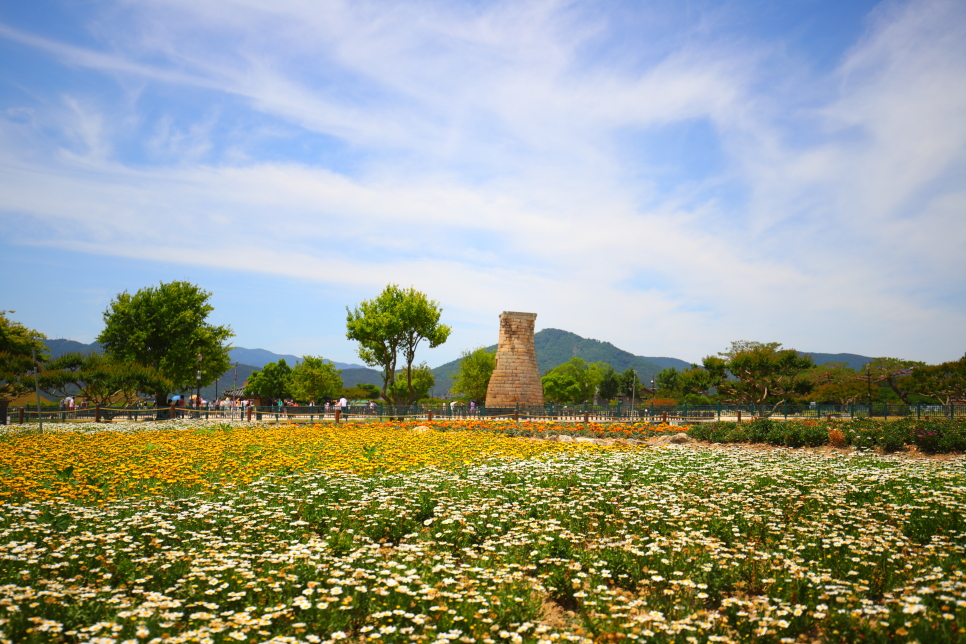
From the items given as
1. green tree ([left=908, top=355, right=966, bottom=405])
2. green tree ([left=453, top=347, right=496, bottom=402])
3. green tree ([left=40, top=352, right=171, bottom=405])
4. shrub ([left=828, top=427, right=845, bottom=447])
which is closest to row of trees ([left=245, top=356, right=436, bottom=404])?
green tree ([left=453, top=347, right=496, bottom=402])

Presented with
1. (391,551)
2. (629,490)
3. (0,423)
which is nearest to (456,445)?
(629,490)

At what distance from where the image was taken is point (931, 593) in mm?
4758

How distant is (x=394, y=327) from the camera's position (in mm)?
44406

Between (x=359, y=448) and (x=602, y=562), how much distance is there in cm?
895

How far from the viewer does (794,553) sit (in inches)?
232

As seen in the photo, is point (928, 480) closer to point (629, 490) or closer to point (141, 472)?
point (629, 490)

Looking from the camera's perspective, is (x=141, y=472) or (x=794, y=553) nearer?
(x=794, y=553)

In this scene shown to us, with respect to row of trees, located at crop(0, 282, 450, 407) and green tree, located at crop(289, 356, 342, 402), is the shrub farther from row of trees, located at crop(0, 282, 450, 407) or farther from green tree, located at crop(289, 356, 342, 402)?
green tree, located at crop(289, 356, 342, 402)

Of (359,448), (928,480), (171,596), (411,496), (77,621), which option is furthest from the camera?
(359,448)

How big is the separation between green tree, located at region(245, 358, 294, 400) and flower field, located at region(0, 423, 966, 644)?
3318 inches

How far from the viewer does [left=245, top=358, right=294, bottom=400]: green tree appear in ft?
299

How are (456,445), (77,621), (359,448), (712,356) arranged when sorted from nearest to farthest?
(77,621)
(359,448)
(456,445)
(712,356)

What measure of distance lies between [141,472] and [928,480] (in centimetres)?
1305

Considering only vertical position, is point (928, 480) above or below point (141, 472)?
below
